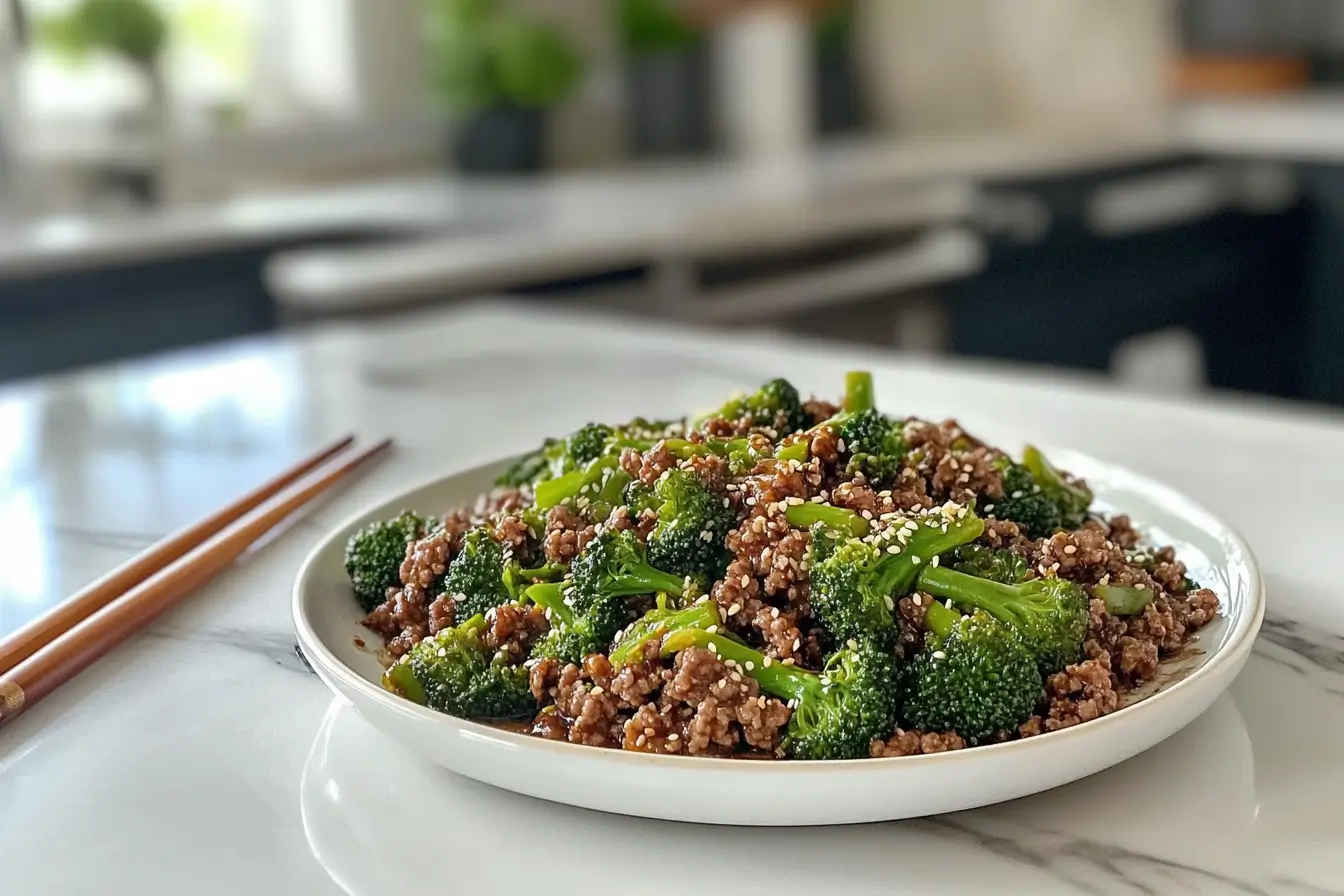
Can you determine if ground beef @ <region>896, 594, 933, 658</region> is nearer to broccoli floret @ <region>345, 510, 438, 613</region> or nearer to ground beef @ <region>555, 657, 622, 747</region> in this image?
ground beef @ <region>555, 657, 622, 747</region>

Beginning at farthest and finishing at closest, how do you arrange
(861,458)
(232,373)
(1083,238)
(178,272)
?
1. (1083,238)
2. (178,272)
3. (232,373)
4. (861,458)

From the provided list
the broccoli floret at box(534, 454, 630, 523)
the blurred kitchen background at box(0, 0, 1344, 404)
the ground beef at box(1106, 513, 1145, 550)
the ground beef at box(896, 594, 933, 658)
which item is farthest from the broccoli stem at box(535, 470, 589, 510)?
the blurred kitchen background at box(0, 0, 1344, 404)

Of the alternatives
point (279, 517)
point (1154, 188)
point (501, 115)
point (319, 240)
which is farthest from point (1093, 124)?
point (279, 517)

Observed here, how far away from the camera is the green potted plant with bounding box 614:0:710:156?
3.96 meters

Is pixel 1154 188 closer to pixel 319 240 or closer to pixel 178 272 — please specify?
pixel 319 240

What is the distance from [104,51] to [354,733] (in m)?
2.86

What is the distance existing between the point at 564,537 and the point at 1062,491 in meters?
0.34

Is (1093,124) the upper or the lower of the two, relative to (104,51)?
lower

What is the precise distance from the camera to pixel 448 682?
2.40 feet

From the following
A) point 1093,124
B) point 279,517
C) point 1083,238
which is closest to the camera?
point 279,517

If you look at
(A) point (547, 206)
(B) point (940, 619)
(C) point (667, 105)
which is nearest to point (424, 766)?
(B) point (940, 619)

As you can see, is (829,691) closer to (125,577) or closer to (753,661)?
(753,661)

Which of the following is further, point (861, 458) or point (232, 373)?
point (232, 373)

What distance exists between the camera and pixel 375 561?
2.94ft
